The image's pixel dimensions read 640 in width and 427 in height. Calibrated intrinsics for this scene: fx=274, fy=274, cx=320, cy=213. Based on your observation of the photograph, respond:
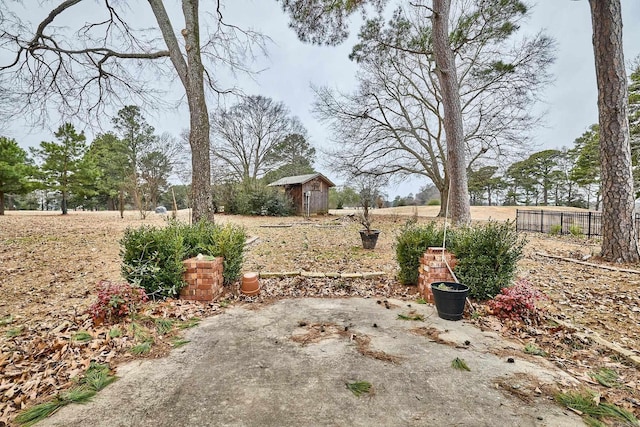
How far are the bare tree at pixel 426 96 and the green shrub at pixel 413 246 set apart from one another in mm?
6033

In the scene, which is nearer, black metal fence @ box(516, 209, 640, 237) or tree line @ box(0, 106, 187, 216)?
black metal fence @ box(516, 209, 640, 237)

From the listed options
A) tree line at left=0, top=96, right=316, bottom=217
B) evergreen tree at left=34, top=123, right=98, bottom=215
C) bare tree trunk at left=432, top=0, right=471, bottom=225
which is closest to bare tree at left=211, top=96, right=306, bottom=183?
tree line at left=0, top=96, right=316, bottom=217

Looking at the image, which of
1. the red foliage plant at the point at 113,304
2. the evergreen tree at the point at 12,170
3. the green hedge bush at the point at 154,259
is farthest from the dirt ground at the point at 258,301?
the evergreen tree at the point at 12,170

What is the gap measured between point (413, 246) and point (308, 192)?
1334cm

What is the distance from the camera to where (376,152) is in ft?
47.2

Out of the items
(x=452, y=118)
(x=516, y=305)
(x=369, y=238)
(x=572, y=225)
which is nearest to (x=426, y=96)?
(x=572, y=225)

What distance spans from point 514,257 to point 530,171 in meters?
28.8

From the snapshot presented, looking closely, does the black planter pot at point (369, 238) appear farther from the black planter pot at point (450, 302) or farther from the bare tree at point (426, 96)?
the bare tree at point (426, 96)

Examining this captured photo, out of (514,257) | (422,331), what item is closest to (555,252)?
(514,257)

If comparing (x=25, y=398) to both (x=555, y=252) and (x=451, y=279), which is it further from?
(x=555, y=252)

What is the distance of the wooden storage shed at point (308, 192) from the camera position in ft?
56.9

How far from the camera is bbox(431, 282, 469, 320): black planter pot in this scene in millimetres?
2684

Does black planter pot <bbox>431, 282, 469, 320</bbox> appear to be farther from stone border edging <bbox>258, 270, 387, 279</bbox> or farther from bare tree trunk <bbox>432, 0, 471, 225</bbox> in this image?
bare tree trunk <bbox>432, 0, 471, 225</bbox>

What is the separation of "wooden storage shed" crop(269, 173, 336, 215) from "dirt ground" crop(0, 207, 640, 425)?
10.4m
